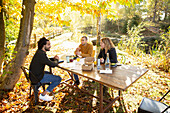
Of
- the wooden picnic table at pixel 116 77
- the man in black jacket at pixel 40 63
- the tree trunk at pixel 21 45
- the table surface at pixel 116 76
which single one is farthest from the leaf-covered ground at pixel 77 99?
the table surface at pixel 116 76

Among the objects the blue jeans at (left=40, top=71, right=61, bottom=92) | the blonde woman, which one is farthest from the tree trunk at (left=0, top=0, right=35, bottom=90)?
the blonde woman

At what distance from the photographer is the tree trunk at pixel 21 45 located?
3.26 meters

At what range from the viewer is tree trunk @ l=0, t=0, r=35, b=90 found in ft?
10.7

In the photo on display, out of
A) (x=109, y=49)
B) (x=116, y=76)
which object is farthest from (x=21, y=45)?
(x=116, y=76)

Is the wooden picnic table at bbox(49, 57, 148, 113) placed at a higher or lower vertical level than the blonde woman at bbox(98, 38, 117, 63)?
lower

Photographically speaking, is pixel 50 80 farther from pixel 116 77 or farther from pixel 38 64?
pixel 116 77

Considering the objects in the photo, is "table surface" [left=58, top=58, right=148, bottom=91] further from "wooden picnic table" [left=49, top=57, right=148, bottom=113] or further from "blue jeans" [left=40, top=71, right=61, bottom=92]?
"blue jeans" [left=40, top=71, right=61, bottom=92]

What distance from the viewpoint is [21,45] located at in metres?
3.31

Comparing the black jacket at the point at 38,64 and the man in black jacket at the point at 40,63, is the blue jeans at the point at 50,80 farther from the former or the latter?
the black jacket at the point at 38,64

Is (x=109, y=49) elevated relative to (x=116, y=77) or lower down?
elevated

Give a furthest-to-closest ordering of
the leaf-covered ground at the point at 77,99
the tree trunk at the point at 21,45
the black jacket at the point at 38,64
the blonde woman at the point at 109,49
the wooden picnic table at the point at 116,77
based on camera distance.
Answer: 1. the tree trunk at the point at 21,45
2. the blonde woman at the point at 109,49
3. the leaf-covered ground at the point at 77,99
4. the black jacket at the point at 38,64
5. the wooden picnic table at the point at 116,77

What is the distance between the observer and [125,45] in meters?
7.39

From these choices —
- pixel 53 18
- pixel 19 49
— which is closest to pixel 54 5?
pixel 53 18

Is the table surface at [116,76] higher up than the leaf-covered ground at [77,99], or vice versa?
the table surface at [116,76]
